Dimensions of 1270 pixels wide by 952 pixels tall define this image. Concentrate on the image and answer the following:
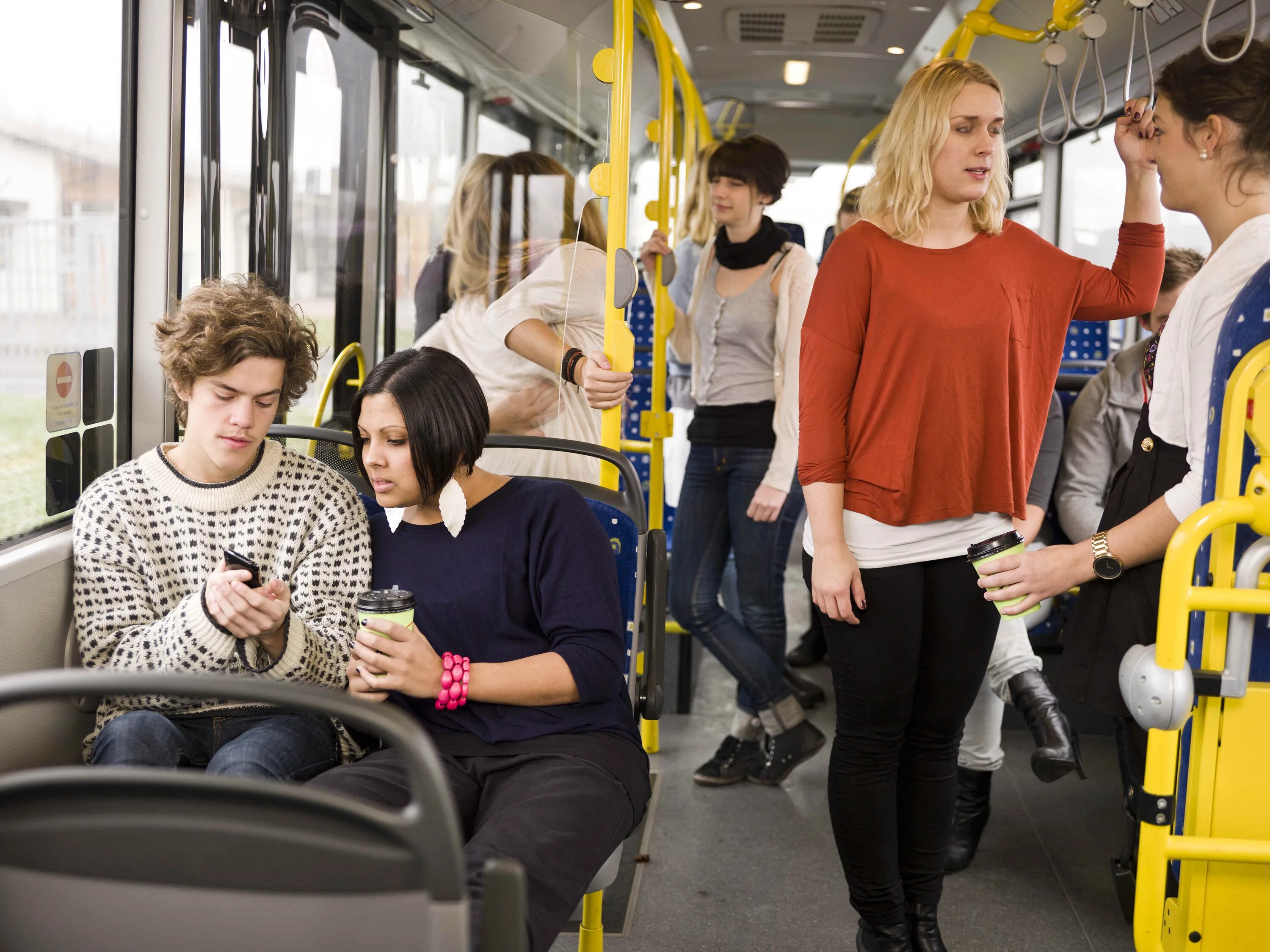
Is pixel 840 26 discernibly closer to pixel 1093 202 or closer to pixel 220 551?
pixel 1093 202

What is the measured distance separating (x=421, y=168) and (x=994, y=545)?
171 cm

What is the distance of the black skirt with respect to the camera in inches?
72.5

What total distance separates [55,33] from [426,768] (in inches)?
70.4

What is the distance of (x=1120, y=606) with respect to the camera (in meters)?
1.87

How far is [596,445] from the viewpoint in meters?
2.33

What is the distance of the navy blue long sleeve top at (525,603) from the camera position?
186 cm

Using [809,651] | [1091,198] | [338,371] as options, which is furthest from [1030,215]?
[338,371]

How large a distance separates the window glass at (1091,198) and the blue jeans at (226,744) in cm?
475

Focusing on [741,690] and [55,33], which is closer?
[55,33]

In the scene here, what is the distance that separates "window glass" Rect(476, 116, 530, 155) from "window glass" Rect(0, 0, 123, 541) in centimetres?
79

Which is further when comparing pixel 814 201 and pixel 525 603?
pixel 814 201

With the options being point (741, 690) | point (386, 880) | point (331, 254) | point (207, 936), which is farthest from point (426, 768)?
point (741, 690)

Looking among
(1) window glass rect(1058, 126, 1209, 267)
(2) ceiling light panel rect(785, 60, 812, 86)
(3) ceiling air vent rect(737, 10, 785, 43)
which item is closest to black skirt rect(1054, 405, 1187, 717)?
(3) ceiling air vent rect(737, 10, 785, 43)

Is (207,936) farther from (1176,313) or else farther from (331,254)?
(331,254)
